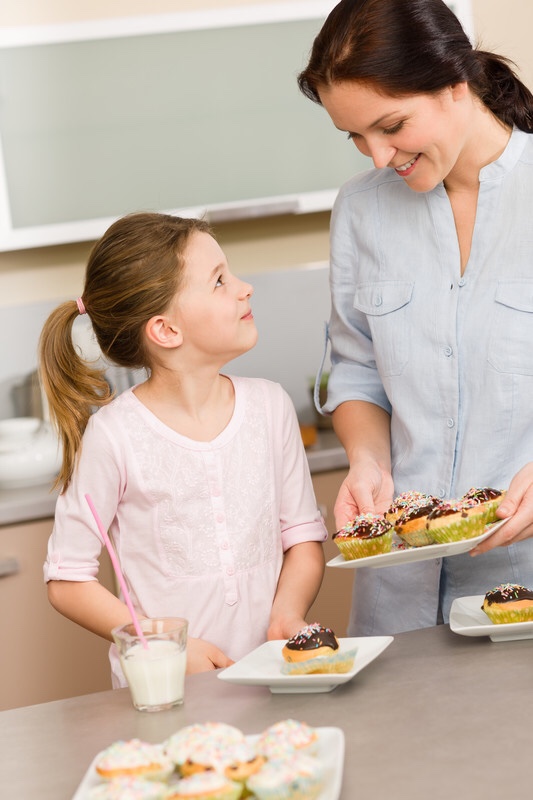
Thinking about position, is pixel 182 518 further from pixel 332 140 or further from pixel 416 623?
pixel 332 140

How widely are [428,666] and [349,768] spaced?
250 millimetres

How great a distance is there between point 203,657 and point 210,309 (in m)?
0.54

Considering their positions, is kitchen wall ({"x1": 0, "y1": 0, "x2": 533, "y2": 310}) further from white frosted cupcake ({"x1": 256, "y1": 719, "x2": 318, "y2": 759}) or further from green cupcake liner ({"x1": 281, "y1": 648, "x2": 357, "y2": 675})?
white frosted cupcake ({"x1": 256, "y1": 719, "x2": 318, "y2": 759})

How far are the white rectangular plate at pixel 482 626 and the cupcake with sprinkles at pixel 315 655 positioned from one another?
0.52ft

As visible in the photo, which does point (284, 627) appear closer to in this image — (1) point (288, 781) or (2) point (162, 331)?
(2) point (162, 331)

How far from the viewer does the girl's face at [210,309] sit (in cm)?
164

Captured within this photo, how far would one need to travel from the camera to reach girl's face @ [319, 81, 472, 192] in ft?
4.59

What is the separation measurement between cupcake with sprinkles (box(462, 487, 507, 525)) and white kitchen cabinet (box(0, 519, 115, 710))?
4.28ft

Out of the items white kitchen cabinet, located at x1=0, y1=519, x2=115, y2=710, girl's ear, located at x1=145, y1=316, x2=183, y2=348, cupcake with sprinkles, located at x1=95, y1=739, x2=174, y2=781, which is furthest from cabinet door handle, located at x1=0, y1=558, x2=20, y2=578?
cupcake with sprinkles, located at x1=95, y1=739, x2=174, y2=781

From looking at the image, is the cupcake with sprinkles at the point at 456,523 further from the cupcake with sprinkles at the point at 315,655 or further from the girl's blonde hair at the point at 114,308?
the girl's blonde hair at the point at 114,308

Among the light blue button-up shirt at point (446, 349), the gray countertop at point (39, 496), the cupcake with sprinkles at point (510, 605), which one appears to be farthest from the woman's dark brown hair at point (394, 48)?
the gray countertop at point (39, 496)

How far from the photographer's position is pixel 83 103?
107 inches

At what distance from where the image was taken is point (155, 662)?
1147mm

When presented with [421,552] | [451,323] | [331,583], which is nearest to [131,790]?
[421,552]
